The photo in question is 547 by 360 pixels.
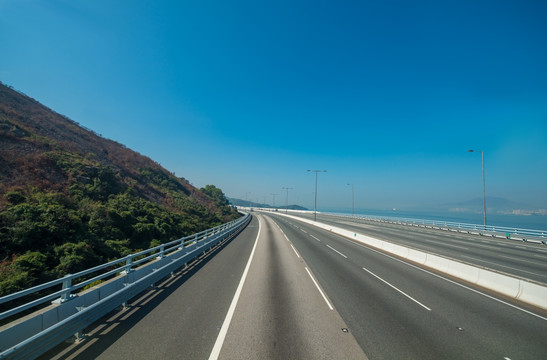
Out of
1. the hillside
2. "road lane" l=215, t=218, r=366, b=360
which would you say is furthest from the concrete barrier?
the hillside

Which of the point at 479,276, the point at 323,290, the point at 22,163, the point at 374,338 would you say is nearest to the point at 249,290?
the point at 323,290

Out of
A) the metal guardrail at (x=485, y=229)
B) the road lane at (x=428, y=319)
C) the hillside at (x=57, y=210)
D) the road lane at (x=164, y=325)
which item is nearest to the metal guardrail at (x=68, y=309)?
the road lane at (x=164, y=325)

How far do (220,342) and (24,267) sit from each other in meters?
9.09

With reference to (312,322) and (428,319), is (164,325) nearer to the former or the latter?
(312,322)

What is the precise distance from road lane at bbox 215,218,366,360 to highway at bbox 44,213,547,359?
0.02 m

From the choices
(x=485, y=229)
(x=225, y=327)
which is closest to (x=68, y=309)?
(x=225, y=327)

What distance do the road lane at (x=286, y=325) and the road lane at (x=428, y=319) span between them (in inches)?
20.4

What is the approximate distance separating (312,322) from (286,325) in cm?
77

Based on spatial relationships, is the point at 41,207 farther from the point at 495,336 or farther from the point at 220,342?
the point at 495,336

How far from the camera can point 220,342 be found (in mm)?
5055

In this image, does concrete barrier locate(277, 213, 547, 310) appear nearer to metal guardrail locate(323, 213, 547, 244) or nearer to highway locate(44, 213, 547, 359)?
highway locate(44, 213, 547, 359)

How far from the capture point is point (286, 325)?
19.5ft

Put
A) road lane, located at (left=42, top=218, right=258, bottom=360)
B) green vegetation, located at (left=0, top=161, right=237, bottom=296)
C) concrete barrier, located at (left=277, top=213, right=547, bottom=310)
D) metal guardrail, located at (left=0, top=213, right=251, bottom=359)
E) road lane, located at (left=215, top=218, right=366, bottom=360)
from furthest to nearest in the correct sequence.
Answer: green vegetation, located at (left=0, top=161, right=237, bottom=296) → concrete barrier, located at (left=277, top=213, right=547, bottom=310) → road lane, located at (left=215, top=218, right=366, bottom=360) → road lane, located at (left=42, top=218, right=258, bottom=360) → metal guardrail, located at (left=0, top=213, right=251, bottom=359)

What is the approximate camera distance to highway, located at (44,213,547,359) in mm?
4871
